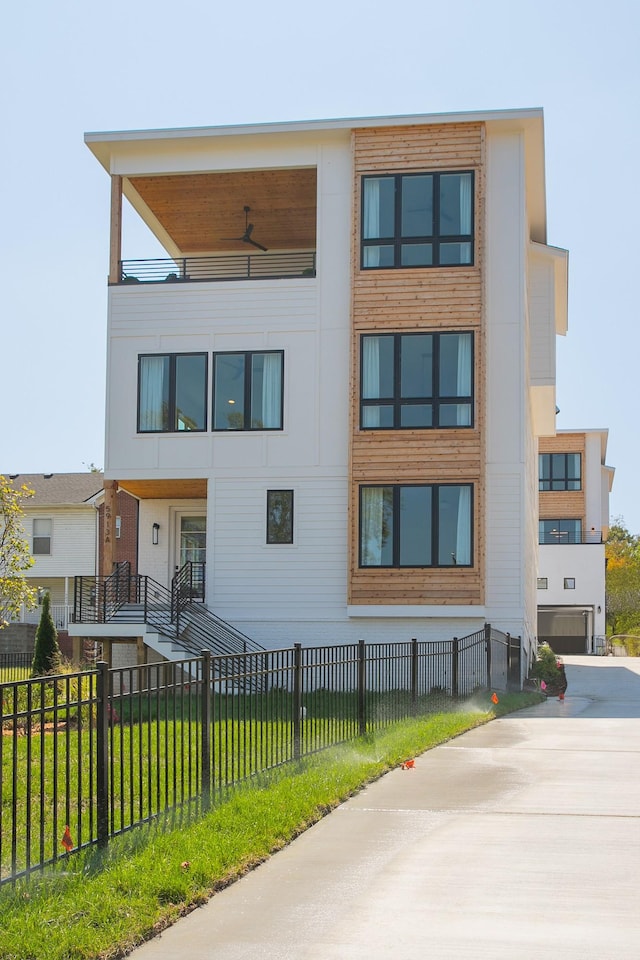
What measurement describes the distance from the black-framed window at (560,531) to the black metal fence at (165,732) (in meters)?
42.6

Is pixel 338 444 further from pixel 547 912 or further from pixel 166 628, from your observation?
pixel 547 912

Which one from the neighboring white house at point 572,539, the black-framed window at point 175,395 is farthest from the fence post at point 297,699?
the neighboring white house at point 572,539

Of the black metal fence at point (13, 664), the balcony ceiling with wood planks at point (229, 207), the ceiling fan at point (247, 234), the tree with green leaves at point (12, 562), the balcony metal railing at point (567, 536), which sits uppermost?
the balcony ceiling with wood planks at point (229, 207)

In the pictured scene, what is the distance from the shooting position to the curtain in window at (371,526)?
24984 mm

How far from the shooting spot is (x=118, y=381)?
26.7m

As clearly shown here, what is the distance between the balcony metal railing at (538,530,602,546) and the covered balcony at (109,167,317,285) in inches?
1218

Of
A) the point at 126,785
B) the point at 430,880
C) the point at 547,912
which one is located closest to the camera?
the point at 547,912

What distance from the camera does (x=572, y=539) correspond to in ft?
194

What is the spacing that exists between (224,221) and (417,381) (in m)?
7.72

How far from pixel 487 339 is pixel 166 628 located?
30.0 ft

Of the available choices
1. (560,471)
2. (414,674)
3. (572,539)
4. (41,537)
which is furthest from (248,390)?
(560,471)

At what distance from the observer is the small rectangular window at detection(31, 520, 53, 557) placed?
49.2 metres

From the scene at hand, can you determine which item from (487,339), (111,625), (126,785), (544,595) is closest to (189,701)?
(126,785)

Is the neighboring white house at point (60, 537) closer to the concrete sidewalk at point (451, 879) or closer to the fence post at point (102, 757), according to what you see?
the concrete sidewalk at point (451, 879)
